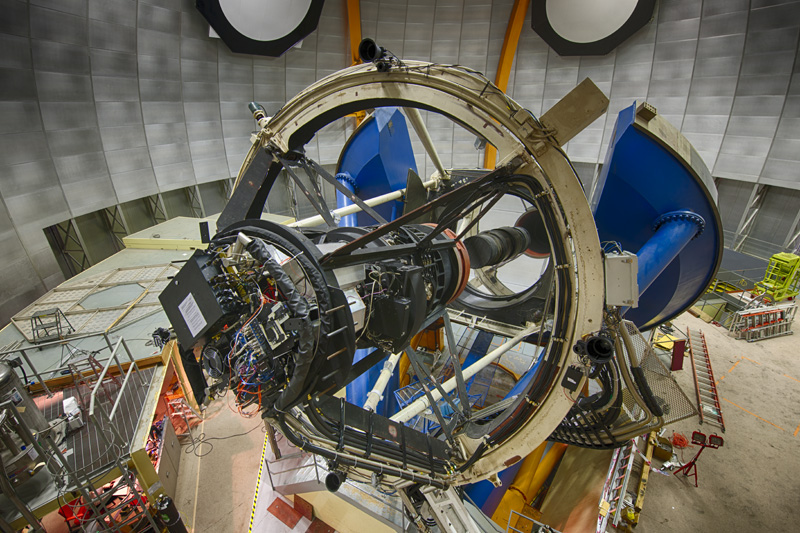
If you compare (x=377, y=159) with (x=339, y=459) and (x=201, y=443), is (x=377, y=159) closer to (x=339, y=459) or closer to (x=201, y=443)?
(x=339, y=459)

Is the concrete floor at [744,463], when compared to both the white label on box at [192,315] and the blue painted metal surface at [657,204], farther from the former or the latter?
the white label on box at [192,315]

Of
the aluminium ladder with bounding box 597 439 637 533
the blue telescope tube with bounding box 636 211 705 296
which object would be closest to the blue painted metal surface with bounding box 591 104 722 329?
the blue telescope tube with bounding box 636 211 705 296

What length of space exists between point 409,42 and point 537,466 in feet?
53.4

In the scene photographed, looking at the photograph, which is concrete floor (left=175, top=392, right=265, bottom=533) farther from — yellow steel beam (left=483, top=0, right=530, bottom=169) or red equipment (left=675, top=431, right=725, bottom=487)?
yellow steel beam (left=483, top=0, right=530, bottom=169)

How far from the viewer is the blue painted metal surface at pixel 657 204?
500 cm

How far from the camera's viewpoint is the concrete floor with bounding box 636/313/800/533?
641 centimetres

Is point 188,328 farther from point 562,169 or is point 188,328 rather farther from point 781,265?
point 781,265

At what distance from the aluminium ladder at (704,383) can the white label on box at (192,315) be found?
33.0 feet

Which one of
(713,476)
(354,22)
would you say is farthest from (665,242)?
(354,22)

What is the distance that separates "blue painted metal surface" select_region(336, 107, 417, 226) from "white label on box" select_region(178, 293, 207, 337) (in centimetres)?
652

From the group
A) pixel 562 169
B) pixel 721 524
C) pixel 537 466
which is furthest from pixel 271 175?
pixel 721 524

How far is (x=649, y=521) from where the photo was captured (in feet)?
20.9

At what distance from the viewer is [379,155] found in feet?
28.8

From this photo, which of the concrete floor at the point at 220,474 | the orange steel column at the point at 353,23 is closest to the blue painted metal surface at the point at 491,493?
the concrete floor at the point at 220,474
